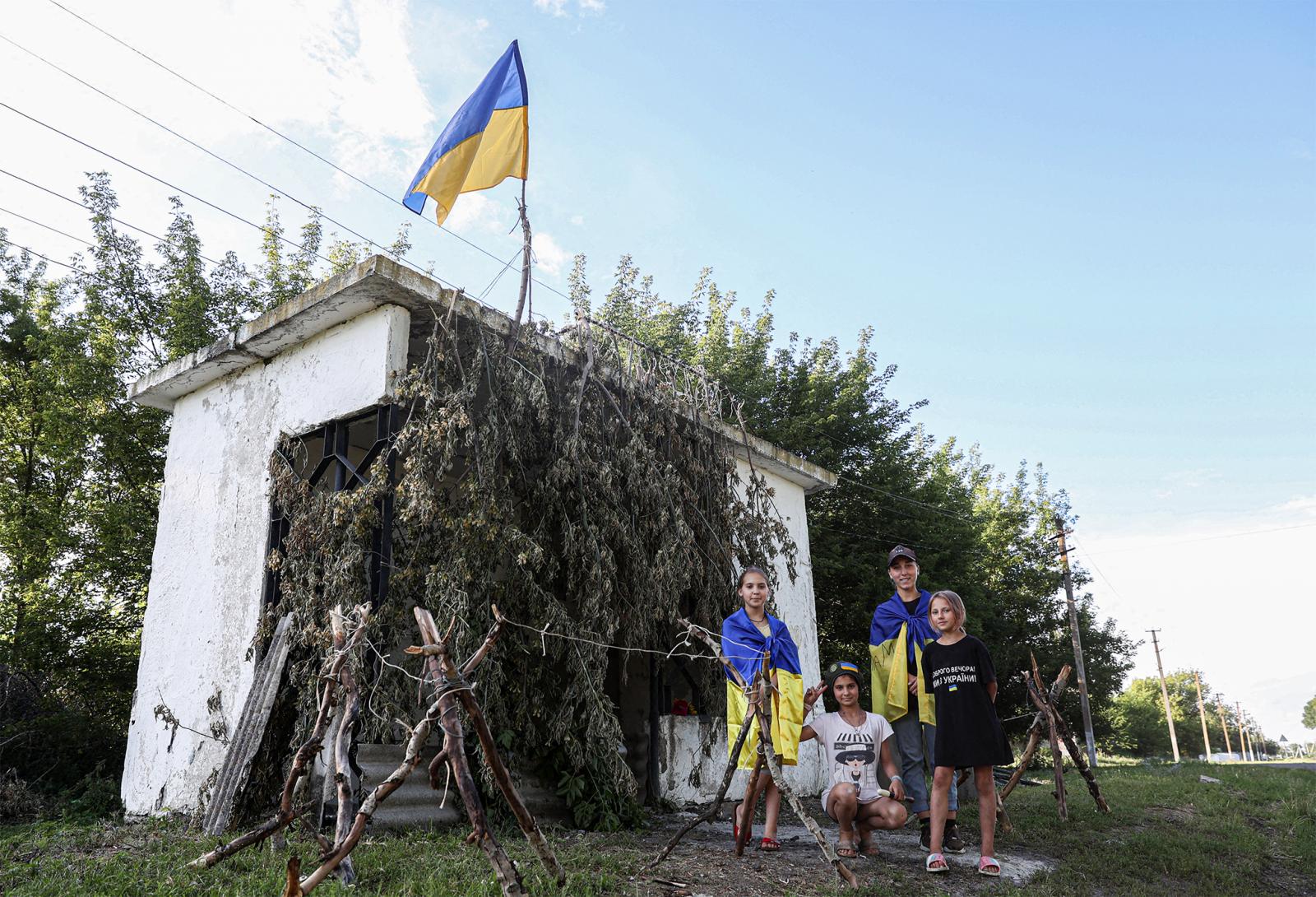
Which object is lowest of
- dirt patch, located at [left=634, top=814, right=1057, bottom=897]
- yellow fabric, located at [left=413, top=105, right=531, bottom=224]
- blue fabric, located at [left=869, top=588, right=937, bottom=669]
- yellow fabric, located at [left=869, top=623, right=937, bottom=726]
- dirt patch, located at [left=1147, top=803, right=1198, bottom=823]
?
dirt patch, located at [left=1147, top=803, right=1198, bottom=823]

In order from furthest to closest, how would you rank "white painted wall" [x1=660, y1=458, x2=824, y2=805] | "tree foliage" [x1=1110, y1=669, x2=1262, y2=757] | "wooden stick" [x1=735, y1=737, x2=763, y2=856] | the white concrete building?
"tree foliage" [x1=1110, y1=669, x2=1262, y2=757]
"white painted wall" [x1=660, y1=458, x2=824, y2=805]
the white concrete building
"wooden stick" [x1=735, y1=737, x2=763, y2=856]

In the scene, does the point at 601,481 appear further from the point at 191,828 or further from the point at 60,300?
the point at 60,300

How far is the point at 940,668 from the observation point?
17.3 ft

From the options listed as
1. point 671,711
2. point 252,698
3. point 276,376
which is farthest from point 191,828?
point 671,711

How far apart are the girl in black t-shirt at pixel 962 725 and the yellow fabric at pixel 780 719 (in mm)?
831

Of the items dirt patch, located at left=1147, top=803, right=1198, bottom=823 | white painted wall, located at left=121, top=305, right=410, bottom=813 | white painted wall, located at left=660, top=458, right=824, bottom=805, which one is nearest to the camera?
white painted wall, located at left=121, top=305, right=410, bottom=813

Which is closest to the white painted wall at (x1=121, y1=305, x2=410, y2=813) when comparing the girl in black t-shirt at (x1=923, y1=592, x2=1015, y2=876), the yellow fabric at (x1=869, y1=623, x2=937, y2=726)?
the yellow fabric at (x1=869, y1=623, x2=937, y2=726)

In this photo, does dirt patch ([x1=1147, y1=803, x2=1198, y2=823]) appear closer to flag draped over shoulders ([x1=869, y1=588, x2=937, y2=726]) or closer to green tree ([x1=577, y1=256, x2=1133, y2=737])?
flag draped over shoulders ([x1=869, y1=588, x2=937, y2=726])

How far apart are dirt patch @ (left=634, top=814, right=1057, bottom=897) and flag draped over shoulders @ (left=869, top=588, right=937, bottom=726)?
0.91 m

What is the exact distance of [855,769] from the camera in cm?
540

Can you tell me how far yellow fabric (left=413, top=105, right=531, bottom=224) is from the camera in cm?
736

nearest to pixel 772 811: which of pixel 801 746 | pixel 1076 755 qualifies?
pixel 1076 755

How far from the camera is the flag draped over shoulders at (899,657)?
6008 millimetres

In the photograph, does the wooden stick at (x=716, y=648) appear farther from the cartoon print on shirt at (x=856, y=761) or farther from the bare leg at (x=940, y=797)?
the bare leg at (x=940, y=797)
